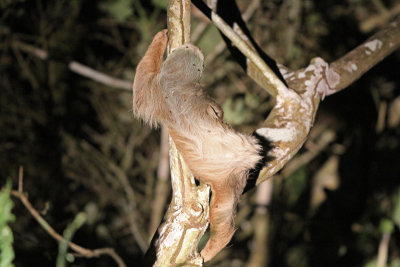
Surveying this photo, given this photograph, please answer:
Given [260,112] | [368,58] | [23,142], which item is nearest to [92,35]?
[23,142]

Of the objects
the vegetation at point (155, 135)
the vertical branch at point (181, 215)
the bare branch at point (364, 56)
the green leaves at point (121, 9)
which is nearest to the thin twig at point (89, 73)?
the vegetation at point (155, 135)

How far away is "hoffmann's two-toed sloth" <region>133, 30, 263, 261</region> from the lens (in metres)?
0.97

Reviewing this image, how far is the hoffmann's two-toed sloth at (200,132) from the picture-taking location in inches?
38.4

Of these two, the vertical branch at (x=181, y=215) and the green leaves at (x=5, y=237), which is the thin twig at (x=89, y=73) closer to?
the green leaves at (x=5, y=237)

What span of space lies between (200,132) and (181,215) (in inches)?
7.4

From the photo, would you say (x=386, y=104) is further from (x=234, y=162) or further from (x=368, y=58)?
(x=234, y=162)

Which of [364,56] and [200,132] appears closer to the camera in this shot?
[200,132]

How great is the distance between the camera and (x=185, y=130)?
988 millimetres

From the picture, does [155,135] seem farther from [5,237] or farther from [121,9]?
[5,237]

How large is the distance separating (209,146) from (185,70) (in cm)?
18

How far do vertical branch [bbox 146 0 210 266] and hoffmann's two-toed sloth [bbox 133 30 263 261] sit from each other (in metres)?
0.03

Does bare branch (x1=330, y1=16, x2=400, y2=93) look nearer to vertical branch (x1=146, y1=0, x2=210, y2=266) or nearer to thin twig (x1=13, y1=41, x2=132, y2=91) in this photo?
vertical branch (x1=146, y1=0, x2=210, y2=266)

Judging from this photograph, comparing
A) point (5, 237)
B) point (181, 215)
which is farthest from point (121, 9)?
point (181, 215)

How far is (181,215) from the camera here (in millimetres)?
952
